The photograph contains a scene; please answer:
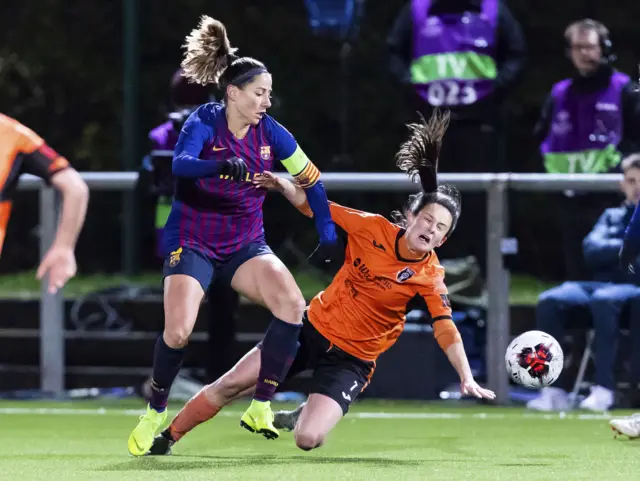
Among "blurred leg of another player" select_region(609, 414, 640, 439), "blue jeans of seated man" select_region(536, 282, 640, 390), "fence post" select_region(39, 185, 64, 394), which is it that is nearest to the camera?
"blurred leg of another player" select_region(609, 414, 640, 439)

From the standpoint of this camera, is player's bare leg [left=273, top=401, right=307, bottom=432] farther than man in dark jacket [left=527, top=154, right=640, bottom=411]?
No

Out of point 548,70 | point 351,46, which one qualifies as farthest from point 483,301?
point 548,70

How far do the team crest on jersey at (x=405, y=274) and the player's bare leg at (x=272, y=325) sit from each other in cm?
45

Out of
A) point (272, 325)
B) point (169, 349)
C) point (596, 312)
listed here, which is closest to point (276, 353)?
point (272, 325)

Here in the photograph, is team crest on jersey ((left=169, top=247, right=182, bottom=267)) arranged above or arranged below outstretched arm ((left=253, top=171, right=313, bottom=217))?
below

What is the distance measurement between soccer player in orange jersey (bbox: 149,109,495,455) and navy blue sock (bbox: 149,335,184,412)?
0.12m

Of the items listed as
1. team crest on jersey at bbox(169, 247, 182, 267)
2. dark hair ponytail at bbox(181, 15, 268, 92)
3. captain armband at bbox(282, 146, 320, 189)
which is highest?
dark hair ponytail at bbox(181, 15, 268, 92)

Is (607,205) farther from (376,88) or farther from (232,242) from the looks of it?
(376,88)

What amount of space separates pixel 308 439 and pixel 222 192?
3.97ft

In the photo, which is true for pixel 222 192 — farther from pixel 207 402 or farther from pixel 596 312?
pixel 596 312

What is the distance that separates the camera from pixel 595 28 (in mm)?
9789

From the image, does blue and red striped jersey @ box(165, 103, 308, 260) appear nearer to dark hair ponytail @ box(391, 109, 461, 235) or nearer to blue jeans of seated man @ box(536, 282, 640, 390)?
dark hair ponytail @ box(391, 109, 461, 235)

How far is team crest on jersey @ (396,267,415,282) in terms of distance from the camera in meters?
7.69

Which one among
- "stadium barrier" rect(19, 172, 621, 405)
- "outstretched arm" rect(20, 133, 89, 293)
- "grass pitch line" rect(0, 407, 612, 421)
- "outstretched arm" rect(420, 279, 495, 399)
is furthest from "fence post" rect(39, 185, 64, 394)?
"outstretched arm" rect(20, 133, 89, 293)
